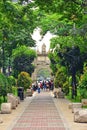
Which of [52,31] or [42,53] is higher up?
[42,53]

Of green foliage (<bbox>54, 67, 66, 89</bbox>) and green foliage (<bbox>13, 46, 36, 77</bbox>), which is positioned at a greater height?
green foliage (<bbox>13, 46, 36, 77</bbox>)

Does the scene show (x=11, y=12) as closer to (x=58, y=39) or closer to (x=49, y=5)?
(x=49, y=5)

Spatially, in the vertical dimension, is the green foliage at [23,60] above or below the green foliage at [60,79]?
above

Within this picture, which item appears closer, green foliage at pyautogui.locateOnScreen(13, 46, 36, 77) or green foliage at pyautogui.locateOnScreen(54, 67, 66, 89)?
green foliage at pyautogui.locateOnScreen(54, 67, 66, 89)

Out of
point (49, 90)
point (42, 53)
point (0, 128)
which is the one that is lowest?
point (0, 128)

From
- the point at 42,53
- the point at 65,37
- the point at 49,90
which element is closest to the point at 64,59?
the point at 65,37

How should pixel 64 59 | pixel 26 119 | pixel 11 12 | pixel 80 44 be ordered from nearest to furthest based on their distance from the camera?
pixel 26 119, pixel 11 12, pixel 80 44, pixel 64 59

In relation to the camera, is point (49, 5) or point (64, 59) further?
point (64, 59)

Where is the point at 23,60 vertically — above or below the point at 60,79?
above

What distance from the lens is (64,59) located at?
40.8 m

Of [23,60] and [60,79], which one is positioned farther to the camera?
[23,60]

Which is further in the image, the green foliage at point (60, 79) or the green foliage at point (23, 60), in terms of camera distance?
the green foliage at point (23, 60)

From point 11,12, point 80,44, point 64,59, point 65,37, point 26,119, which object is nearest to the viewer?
point 26,119

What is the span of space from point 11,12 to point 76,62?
1449cm
